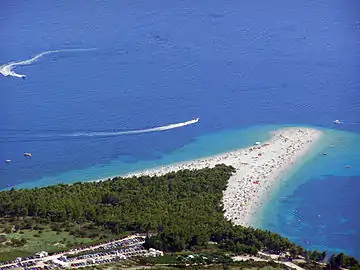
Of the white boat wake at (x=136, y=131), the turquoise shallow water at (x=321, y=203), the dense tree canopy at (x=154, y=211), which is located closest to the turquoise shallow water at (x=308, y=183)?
the turquoise shallow water at (x=321, y=203)

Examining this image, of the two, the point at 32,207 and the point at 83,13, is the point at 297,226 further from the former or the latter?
the point at 83,13

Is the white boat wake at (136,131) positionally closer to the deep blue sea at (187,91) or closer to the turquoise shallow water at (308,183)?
the deep blue sea at (187,91)

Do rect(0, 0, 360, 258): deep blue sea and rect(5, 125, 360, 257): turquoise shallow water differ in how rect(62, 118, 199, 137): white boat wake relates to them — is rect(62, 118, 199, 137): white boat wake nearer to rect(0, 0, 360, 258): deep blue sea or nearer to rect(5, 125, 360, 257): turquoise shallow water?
rect(0, 0, 360, 258): deep blue sea

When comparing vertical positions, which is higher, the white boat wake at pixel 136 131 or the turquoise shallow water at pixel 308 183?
the white boat wake at pixel 136 131

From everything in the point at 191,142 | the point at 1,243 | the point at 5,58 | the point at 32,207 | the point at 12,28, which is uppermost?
the point at 12,28

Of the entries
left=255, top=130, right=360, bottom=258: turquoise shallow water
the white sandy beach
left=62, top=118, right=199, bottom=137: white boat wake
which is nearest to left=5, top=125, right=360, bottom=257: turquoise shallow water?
left=255, top=130, right=360, bottom=258: turquoise shallow water

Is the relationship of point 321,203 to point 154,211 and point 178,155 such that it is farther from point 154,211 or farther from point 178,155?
point 178,155

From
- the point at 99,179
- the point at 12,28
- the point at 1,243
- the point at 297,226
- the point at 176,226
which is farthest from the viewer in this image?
the point at 12,28

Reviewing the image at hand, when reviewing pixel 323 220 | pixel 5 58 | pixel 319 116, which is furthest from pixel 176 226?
pixel 5 58
